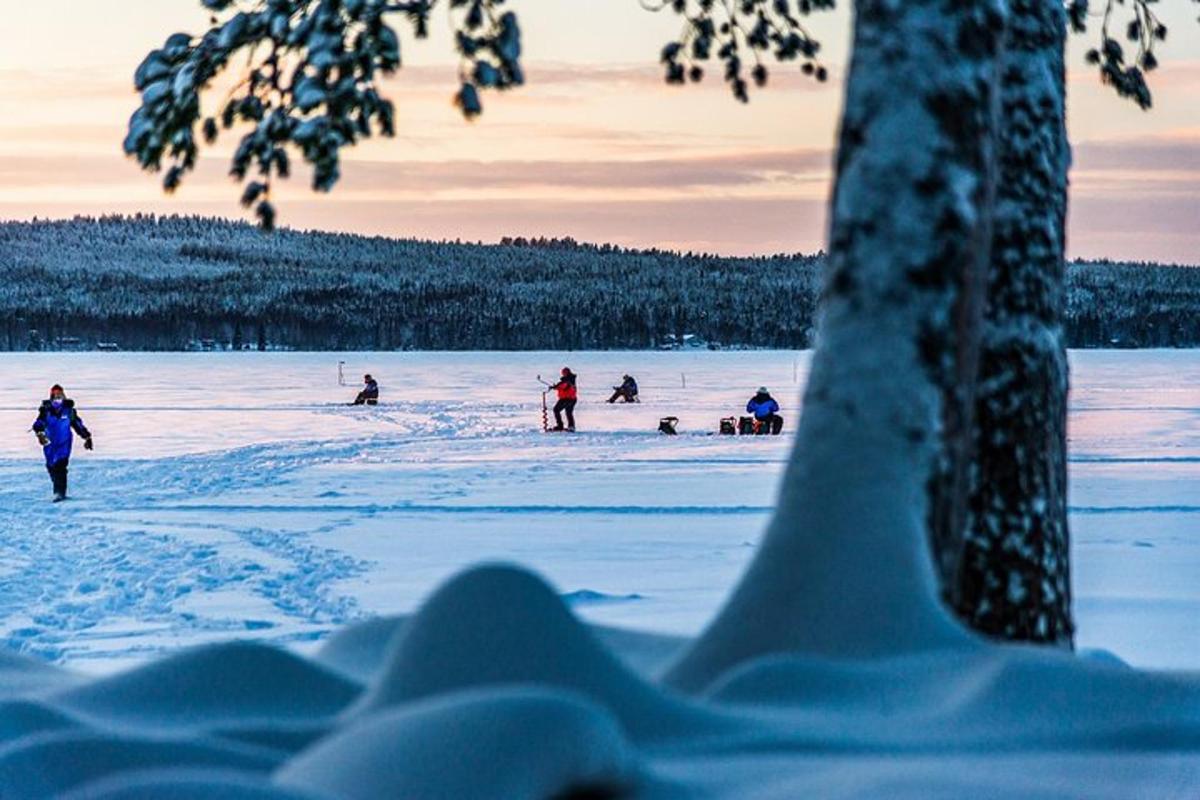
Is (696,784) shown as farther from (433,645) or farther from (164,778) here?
(164,778)

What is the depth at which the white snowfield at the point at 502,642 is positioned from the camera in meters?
2.98

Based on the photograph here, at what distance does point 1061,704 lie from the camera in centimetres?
366

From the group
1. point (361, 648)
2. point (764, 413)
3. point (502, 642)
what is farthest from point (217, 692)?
point (764, 413)

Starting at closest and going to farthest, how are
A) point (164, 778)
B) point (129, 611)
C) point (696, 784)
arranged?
point (164, 778), point (696, 784), point (129, 611)

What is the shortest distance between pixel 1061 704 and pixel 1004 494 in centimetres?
164

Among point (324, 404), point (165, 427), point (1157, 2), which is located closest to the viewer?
point (1157, 2)

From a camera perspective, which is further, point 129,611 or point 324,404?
point 324,404

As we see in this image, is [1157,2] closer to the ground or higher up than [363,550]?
higher up

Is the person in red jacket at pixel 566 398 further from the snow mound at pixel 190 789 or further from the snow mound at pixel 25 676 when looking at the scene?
the snow mound at pixel 190 789

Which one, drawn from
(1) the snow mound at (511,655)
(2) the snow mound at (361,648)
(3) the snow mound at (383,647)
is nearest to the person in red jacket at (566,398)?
(3) the snow mound at (383,647)

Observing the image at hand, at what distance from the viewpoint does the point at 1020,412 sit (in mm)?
5250

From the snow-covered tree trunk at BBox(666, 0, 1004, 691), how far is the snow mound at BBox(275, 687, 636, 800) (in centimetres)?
145

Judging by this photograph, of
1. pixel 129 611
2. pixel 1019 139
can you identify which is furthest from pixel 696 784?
pixel 129 611

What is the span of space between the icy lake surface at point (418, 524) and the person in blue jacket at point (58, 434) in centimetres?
43
